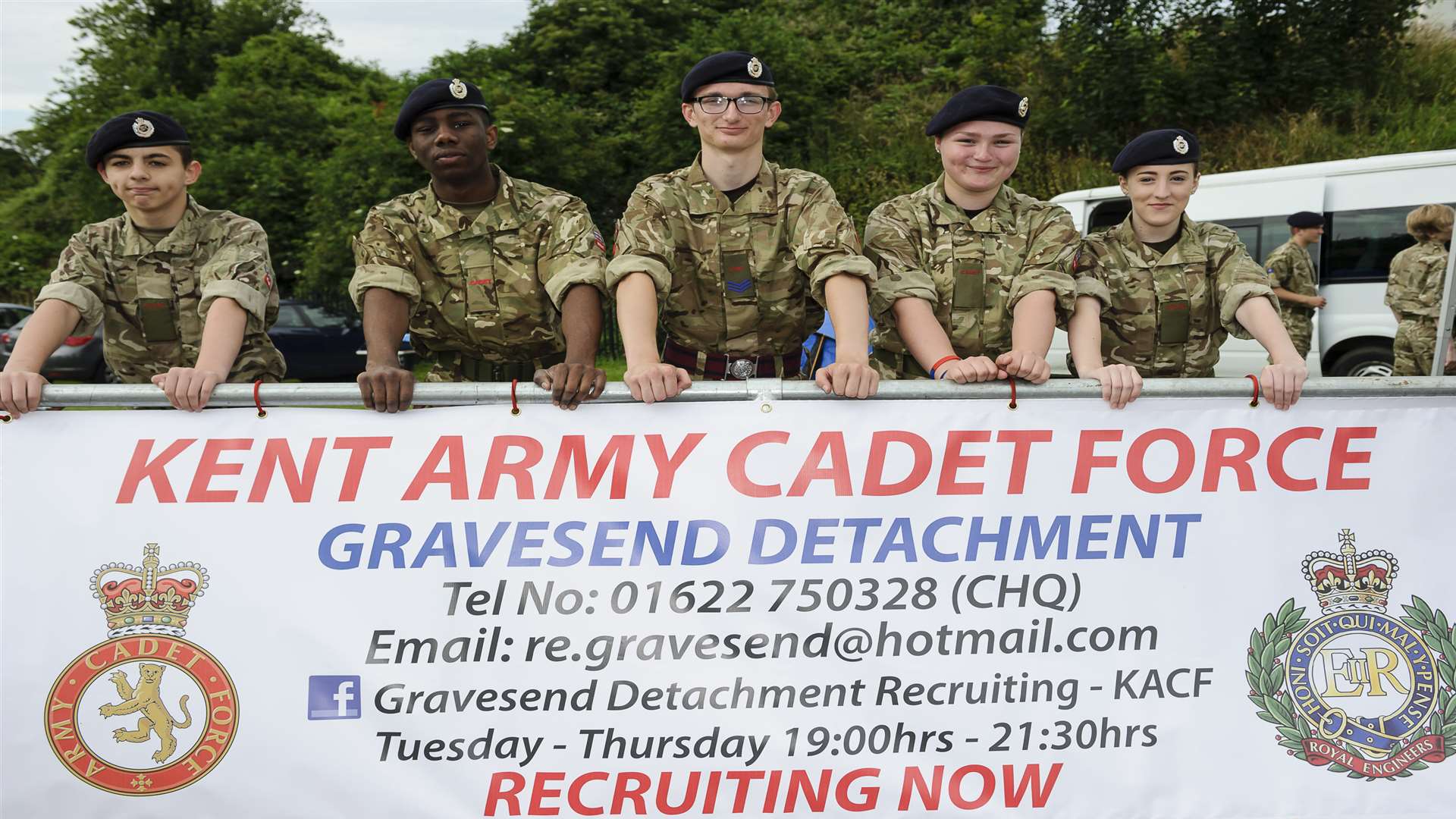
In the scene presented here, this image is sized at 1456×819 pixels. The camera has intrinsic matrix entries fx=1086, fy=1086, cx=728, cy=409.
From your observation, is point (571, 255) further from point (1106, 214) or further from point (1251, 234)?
point (1106, 214)

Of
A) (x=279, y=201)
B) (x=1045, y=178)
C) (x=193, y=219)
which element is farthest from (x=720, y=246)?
(x=279, y=201)

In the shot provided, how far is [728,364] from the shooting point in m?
3.52

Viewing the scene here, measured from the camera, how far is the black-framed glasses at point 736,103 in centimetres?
316

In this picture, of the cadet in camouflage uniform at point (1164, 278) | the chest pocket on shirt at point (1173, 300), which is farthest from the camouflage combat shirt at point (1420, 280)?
the chest pocket on shirt at point (1173, 300)

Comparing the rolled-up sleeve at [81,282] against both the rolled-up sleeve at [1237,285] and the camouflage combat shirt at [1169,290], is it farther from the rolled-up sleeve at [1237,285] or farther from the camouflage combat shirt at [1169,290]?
the rolled-up sleeve at [1237,285]

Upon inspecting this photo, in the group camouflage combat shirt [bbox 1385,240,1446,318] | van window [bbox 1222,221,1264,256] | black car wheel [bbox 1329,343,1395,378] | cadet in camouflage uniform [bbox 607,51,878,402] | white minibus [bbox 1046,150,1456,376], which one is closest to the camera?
cadet in camouflage uniform [bbox 607,51,878,402]

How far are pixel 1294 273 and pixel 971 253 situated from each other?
724cm

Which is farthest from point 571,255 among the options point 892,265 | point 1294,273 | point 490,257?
point 1294,273

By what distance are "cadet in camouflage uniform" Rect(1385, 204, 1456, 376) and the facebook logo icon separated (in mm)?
8083

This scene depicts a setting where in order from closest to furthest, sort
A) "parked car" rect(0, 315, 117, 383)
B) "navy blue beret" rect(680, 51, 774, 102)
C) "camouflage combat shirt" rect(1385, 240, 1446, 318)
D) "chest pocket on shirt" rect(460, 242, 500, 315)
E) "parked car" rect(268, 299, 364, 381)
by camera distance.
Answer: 1. "navy blue beret" rect(680, 51, 774, 102)
2. "chest pocket on shirt" rect(460, 242, 500, 315)
3. "camouflage combat shirt" rect(1385, 240, 1446, 318)
4. "parked car" rect(0, 315, 117, 383)
5. "parked car" rect(268, 299, 364, 381)

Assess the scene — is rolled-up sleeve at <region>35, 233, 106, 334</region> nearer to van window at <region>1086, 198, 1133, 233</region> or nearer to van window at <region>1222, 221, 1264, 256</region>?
van window at <region>1222, 221, 1264, 256</region>

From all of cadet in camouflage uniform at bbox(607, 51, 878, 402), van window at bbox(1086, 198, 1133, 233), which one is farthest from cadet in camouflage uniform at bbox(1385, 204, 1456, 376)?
cadet in camouflage uniform at bbox(607, 51, 878, 402)

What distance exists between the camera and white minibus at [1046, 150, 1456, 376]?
943 centimetres

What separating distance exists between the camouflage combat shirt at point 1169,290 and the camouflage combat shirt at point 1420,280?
18.0 feet
